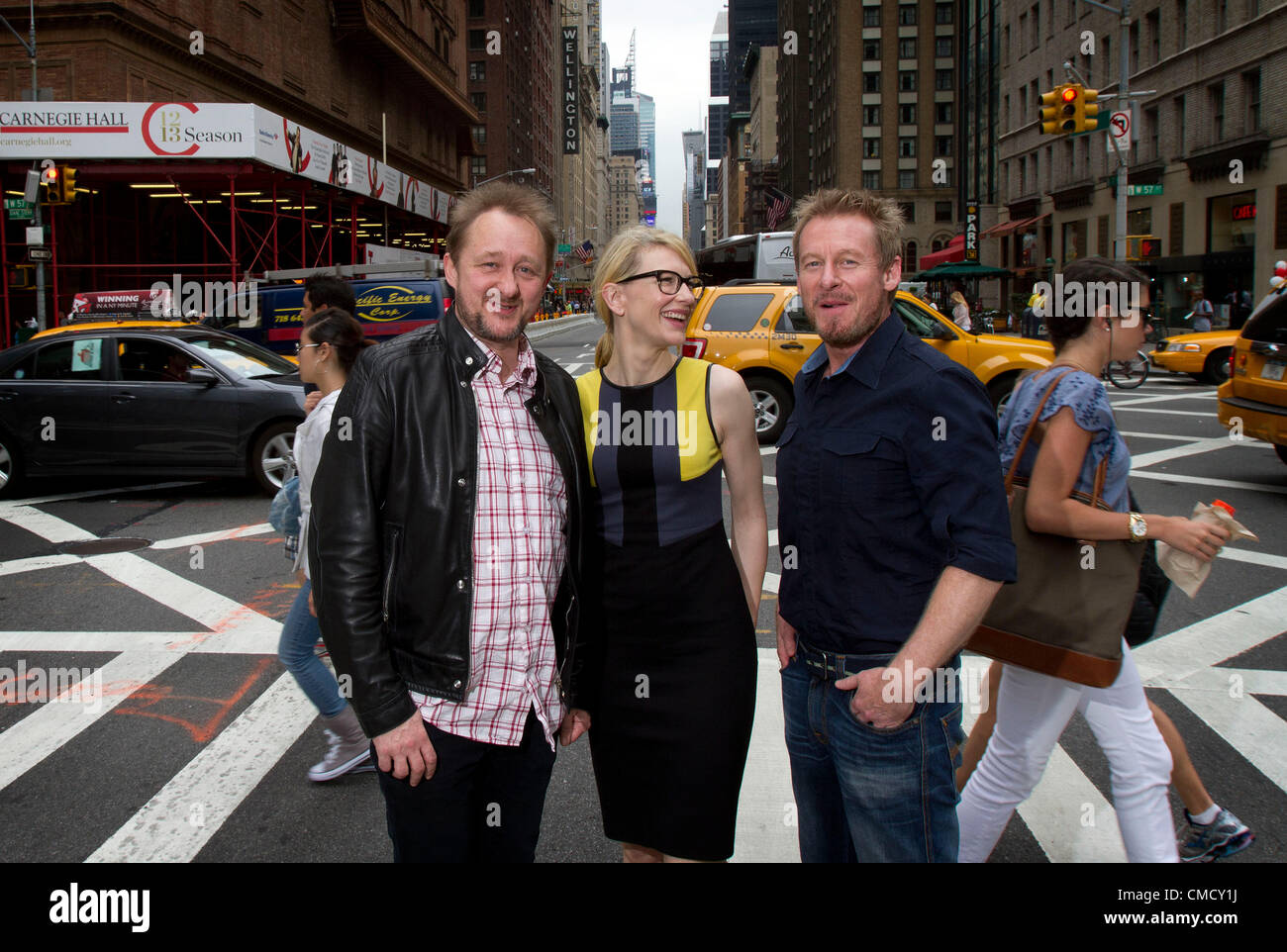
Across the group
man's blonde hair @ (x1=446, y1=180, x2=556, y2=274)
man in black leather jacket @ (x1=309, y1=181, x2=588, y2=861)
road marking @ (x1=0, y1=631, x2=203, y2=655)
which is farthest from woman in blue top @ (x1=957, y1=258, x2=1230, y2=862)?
road marking @ (x1=0, y1=631, x2=203, y2=655)

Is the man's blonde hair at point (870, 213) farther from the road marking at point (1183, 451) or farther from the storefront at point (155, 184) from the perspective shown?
the storefront at point (155, 184)

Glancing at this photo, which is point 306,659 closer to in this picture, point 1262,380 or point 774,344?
point 1262,380

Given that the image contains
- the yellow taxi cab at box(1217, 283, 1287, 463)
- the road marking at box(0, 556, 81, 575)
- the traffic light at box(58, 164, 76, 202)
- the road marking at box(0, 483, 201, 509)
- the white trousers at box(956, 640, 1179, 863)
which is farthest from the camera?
the traffic light at box(58, 164, 76, 202)

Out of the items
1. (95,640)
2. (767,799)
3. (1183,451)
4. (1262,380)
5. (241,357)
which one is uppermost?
(241,357)

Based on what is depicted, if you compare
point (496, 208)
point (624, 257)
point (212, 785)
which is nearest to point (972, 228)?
point (212, 785)

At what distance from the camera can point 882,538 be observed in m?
Result: 2.22

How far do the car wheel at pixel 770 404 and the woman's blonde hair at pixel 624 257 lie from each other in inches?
423

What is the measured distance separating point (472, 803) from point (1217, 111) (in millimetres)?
40120

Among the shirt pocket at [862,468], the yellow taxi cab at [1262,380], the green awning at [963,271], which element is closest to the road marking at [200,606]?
the shirt pocket at [862,468]

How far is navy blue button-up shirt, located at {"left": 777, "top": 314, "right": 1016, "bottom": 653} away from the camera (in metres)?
2.10

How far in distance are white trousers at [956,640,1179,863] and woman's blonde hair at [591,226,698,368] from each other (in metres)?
1.57

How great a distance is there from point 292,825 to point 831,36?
96293 mm

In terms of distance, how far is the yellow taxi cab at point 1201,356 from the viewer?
2005 cm

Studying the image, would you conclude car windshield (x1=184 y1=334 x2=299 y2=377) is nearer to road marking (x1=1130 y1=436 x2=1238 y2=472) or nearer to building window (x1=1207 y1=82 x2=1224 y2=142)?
road marking (x1=1130 y1=436 x2=1238 y2=472)
